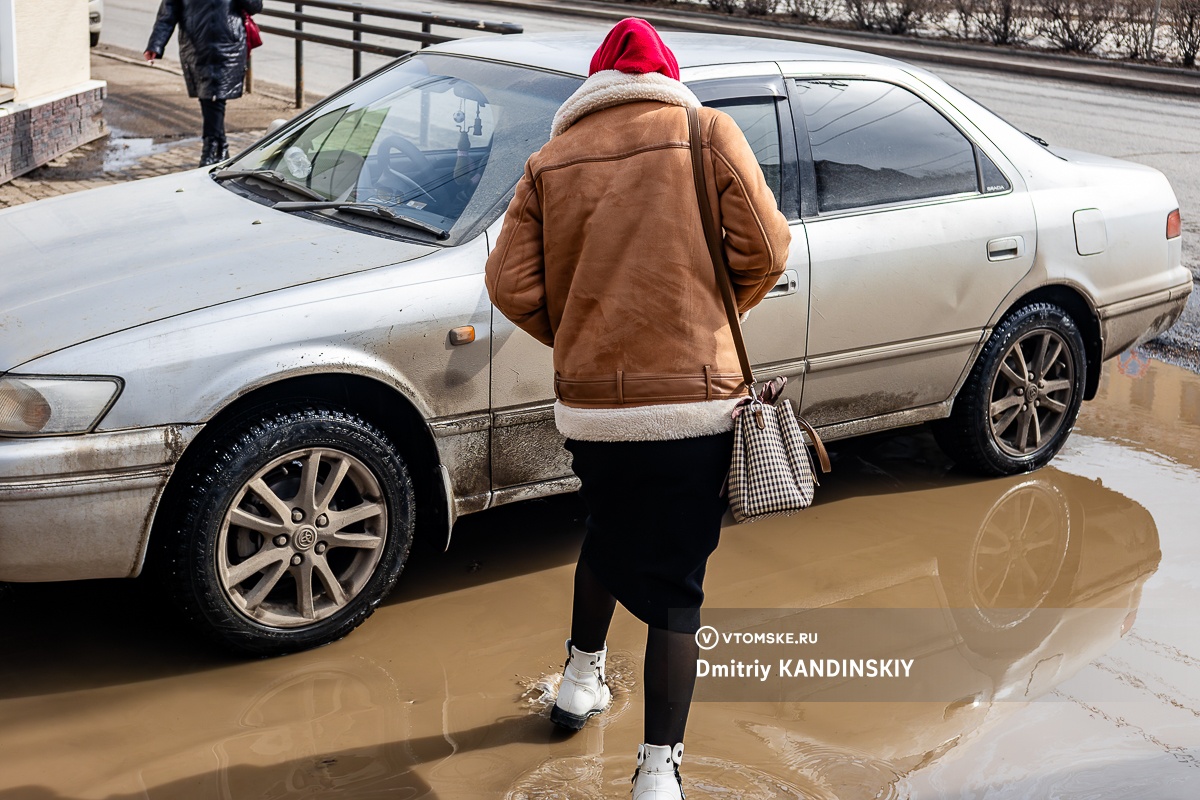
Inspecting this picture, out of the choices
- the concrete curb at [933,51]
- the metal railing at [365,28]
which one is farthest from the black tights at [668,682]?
the concrete curb at [933,51]

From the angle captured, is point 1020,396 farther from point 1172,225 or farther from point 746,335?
point 746,335

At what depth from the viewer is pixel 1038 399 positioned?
5172mm

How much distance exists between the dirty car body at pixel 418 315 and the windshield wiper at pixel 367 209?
1cm

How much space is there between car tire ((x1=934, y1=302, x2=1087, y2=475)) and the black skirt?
2.38 meters

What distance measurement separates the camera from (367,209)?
4.10 meters

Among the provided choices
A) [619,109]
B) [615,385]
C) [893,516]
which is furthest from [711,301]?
[893,516]

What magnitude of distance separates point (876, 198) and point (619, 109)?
80.0 inches

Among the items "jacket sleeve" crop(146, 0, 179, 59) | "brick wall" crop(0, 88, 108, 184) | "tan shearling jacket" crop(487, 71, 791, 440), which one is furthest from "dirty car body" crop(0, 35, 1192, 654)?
"brick wall" crop(0, 88, 108, 184)

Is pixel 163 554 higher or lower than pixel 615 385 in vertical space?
lower

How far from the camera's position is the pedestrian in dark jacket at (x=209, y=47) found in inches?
352

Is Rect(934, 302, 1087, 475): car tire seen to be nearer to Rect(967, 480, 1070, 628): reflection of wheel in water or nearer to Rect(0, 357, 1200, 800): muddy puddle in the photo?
Rect(967, 480, 1070, 628): reflection of wheel in water

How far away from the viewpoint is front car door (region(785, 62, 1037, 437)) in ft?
14.6

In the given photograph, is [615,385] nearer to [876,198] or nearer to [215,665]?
[215,665]

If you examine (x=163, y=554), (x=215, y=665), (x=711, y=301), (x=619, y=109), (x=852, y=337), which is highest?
(x=619, y=109)
